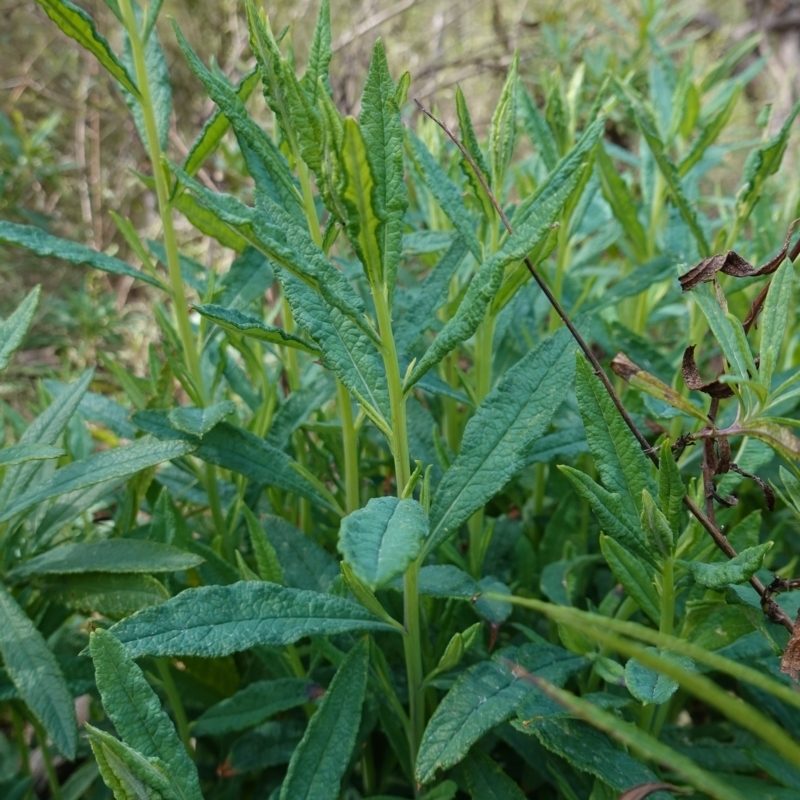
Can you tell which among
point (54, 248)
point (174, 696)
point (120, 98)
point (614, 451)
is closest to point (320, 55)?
point (54, 248)

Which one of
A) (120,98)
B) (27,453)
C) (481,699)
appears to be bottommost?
(481,699)

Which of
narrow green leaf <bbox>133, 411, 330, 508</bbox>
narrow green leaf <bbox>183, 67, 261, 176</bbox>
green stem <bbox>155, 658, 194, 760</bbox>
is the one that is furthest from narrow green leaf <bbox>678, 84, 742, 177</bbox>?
green stem <bbox>155, 658, 194, 760</bbox>

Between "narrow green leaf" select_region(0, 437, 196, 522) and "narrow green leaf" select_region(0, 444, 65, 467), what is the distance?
70 mm

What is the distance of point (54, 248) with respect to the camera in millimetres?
845

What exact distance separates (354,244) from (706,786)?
464 millimetres

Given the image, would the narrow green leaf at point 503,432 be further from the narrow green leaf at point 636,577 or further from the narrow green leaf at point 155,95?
the narrow green leaf at point 155,95

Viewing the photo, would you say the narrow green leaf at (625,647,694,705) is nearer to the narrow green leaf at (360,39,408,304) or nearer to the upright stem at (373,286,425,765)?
the upright stem at (373,286,425,765)

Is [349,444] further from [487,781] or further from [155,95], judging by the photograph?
[155,95]

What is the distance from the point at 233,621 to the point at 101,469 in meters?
0.28

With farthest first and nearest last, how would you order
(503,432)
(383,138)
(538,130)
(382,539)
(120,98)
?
(120,98), (538,130), (503,432), (383,138), (382,539)

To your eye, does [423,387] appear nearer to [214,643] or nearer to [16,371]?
[214,643]

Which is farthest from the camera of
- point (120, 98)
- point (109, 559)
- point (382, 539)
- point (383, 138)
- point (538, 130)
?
point (120, 98)

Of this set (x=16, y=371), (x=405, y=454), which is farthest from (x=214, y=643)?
(x=16, y=371)

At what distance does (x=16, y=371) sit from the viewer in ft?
8.64
